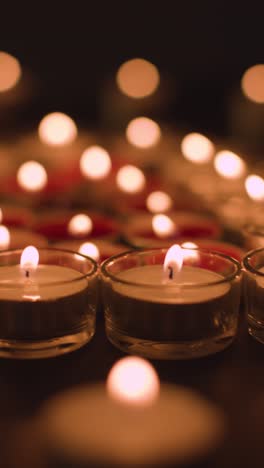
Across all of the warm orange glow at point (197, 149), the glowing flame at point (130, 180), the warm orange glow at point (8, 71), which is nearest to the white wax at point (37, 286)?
the glowing flame at point (130, 180)

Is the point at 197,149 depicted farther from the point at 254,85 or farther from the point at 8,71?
the point at 8,71

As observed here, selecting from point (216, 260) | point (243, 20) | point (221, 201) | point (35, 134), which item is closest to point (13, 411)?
point (216, 260)

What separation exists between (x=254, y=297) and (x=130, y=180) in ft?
2.28

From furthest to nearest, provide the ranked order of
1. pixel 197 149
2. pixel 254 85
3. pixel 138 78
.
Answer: pixel 138 78
pixel 254 85
pixel 197 149

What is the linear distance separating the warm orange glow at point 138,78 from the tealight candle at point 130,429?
177 centimetres

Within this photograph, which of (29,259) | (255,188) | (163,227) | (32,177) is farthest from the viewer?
(32,177)

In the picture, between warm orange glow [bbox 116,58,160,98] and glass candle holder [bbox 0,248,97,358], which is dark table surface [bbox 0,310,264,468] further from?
warm orange glow [bbox 116,58,160,98]

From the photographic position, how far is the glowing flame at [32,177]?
62.7 inches

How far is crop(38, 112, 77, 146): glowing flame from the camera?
73.9 inches

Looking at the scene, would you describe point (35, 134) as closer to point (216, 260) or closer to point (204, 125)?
point (204, 125)

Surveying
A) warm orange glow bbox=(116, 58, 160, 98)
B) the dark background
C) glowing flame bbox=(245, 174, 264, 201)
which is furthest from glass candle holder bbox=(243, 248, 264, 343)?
the dark background

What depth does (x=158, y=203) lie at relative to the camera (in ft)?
4.90

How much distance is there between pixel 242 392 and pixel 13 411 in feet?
0.88

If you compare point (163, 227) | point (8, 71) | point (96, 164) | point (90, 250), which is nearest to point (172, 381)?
point (90, 250)
